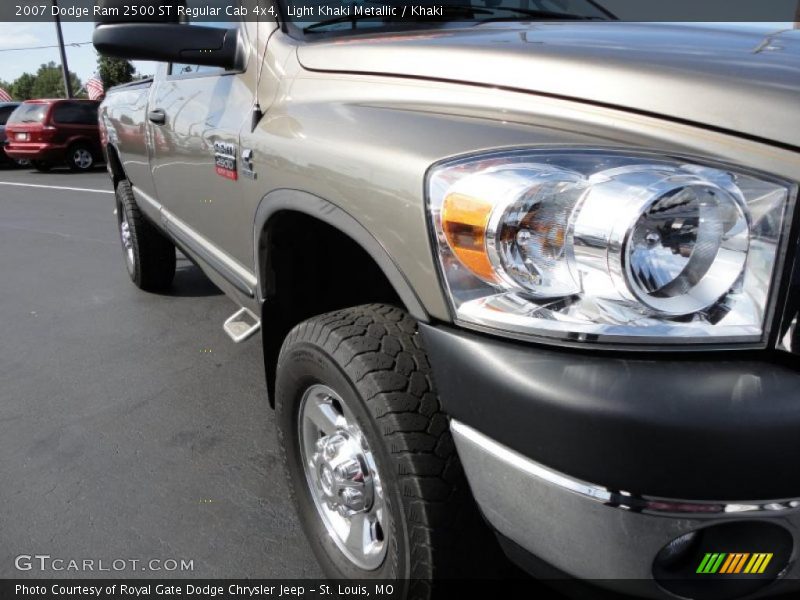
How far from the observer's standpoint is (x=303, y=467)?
204 cm

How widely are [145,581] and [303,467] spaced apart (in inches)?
22.7

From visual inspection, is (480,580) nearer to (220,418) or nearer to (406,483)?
(406,483)

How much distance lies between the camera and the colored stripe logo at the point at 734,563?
1.17 metres

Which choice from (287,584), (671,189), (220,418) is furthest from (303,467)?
(671,189)

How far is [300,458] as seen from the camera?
6.69ft

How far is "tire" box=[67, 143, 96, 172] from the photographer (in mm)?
14508

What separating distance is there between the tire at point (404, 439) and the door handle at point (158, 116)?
5.84 feet

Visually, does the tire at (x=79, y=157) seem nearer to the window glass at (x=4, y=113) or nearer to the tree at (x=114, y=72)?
the window glass at (x=4, y=113)

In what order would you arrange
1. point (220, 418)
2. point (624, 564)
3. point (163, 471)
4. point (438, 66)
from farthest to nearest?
point (220, 418) → point (163, 471) → point (438, 66) → point (624, 564)

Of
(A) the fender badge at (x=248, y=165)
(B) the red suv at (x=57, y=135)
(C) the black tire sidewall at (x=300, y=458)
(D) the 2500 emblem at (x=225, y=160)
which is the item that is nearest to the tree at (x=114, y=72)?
(B) the red suv at (x=57, y=135)

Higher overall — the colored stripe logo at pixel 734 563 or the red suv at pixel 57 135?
the colored stripe logo at pixel 734 563

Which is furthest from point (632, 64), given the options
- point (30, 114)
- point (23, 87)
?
point (23, 87)

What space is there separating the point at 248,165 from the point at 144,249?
9.05 ft

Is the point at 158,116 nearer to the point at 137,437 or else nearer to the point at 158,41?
the point at 158,41
